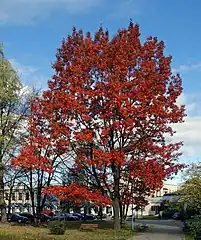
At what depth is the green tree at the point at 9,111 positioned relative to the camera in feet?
124

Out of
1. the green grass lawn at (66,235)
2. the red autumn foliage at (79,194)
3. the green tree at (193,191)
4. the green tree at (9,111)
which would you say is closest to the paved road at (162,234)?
the green grass lawn at (66,235)

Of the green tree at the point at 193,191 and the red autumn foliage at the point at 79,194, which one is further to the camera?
the red autumn foliage at the point at 79,194

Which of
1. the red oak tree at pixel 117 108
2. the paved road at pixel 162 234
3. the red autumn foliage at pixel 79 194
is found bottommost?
the paved road at pixel 162 234

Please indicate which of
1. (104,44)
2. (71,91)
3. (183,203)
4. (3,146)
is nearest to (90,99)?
(71,91)

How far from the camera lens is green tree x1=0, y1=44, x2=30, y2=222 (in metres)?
37.7

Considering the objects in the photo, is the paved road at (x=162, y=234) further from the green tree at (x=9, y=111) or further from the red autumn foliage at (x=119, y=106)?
the green tree at (x=9, y=111)

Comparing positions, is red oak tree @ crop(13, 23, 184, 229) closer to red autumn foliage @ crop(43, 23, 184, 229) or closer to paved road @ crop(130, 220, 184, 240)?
red autumn foliage @ crop(43, 23, 184, 229)

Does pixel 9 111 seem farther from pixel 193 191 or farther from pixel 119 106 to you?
pixel 193 191

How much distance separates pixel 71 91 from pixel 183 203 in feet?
34.0

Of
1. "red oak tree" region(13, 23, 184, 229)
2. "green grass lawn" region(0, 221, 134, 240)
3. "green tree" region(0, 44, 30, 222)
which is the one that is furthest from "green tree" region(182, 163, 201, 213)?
"green tree" region(0, 44, 30, 222)

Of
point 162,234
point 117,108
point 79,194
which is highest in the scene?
point 117,108

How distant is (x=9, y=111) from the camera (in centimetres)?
3912

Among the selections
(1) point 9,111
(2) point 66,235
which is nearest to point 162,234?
(2) point 66,235

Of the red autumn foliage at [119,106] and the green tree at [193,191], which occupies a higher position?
the red autumn foliage at [119,106]
